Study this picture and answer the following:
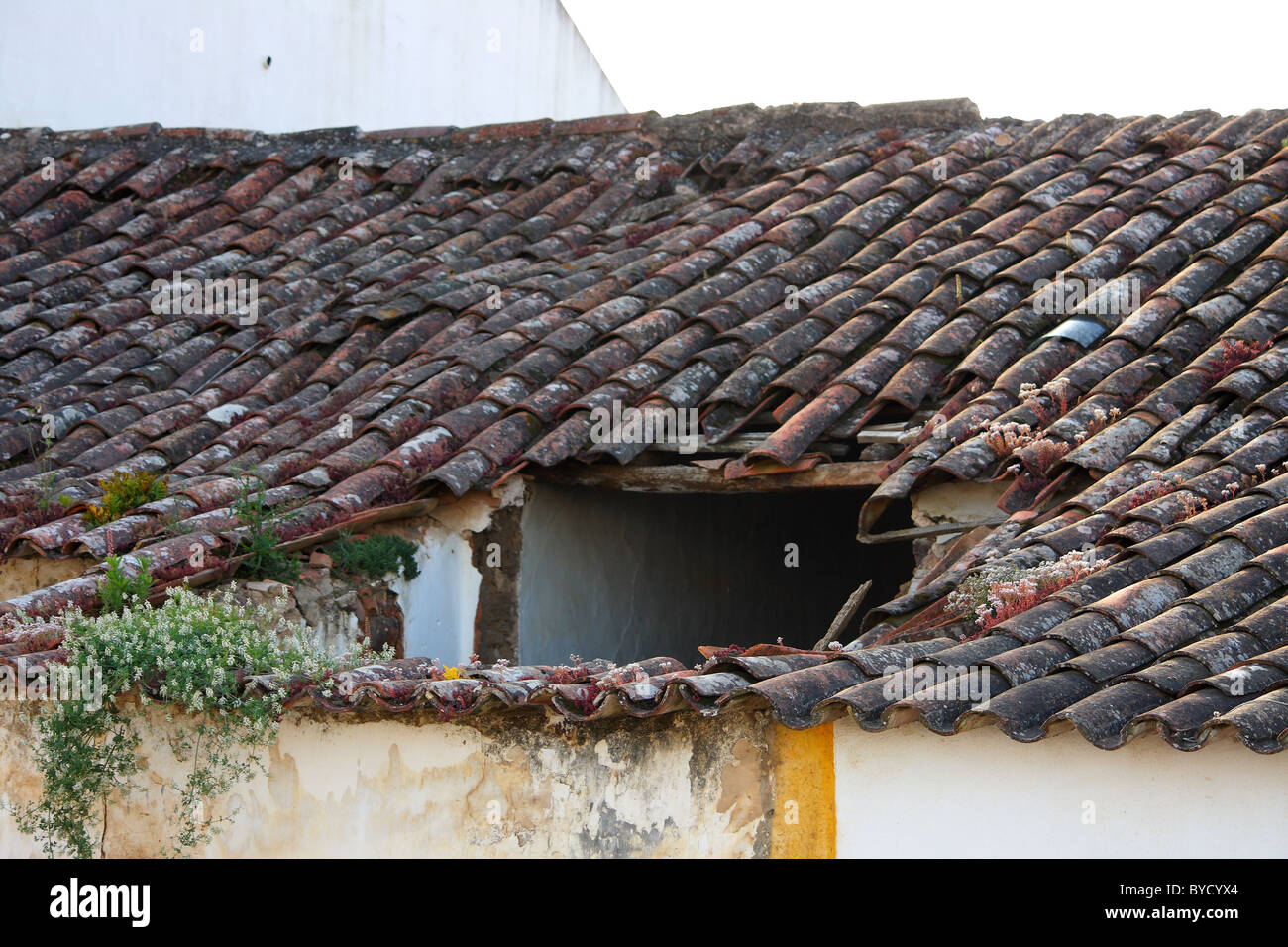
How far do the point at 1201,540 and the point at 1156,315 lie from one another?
2012 millimetres

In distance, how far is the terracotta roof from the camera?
4824 millimetres

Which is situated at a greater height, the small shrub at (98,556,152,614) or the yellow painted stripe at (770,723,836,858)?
the small shrub at (98,556,152,614)

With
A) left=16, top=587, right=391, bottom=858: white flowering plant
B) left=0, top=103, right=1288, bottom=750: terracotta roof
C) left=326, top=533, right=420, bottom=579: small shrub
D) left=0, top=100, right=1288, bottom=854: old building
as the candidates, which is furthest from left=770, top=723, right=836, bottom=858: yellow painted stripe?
left=326, top=533, right=420, bottom=579: small shrub

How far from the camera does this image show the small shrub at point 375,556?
6.42 m

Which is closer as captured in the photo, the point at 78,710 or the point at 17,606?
the point at 78,710

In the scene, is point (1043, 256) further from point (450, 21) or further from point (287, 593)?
point (450, 21)

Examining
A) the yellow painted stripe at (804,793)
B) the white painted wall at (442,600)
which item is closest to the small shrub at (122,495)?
the white painted wall at (442,600)

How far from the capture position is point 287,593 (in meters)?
6.13

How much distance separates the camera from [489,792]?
191 inches

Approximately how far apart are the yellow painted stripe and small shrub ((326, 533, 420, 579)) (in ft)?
7.99

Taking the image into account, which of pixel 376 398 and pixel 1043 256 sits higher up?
pixel 1043 256

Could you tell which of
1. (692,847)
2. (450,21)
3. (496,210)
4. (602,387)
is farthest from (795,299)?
(450,21)

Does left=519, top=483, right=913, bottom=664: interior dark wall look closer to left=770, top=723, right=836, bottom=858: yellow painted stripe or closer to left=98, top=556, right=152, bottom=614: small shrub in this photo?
left=98, top=556, right=152, bottom=614: small shrub

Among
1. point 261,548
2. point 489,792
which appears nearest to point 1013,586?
point 489,792
